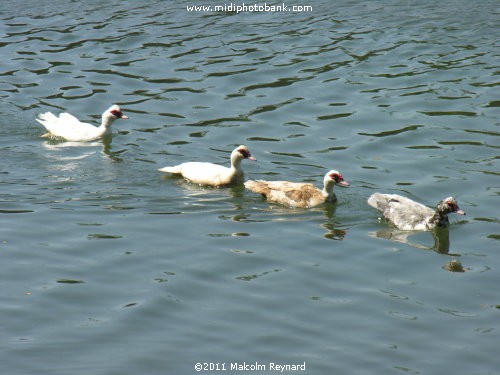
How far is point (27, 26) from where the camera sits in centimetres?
2545

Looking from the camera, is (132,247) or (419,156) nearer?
(132,247)

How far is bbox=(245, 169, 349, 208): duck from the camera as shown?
15188 mm

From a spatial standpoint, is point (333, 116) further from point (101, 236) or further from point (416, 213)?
point (101, 236)

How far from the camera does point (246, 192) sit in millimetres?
16141

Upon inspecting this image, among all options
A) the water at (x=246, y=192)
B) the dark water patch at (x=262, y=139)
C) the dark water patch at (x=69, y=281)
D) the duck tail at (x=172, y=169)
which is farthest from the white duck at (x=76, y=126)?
the dark water patch at (x=69, y=281)

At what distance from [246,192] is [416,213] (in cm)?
295

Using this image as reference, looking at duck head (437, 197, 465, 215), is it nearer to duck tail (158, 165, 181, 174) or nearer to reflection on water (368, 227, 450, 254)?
reflection on water (368, 227, 450, 254)

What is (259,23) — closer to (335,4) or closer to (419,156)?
(335,4)

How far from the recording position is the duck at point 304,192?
15.2m

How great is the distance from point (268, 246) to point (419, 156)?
14.5 ft

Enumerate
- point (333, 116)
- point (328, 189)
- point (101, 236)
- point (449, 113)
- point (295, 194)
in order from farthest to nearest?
point (333, 116) < point (449, 113) < point (328, 189) < point (295, 194) < point (101, 236)

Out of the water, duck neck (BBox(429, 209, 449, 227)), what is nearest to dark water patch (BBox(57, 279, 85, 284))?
the water

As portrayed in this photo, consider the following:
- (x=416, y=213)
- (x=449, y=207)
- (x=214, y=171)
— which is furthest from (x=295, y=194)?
(x=449, y=207)

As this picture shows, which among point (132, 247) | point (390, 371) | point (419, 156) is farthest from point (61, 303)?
point (419, 156)
